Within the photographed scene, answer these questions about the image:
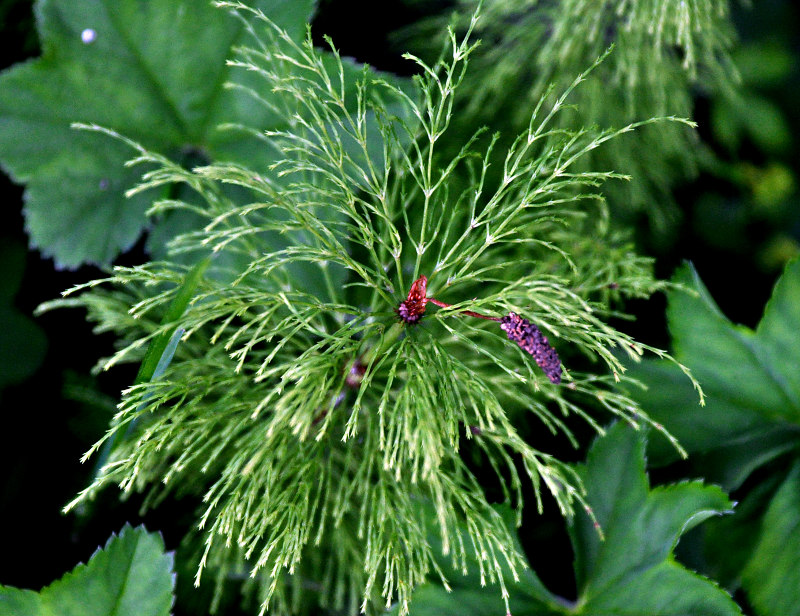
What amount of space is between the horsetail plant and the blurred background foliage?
15 centimetres

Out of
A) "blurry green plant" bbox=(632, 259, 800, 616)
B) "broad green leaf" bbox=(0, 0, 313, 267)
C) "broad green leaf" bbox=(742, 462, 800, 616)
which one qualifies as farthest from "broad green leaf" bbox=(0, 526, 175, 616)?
"broad green leaf" bbox=(742, 462, 800, 616)

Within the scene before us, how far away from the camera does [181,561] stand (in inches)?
46.1

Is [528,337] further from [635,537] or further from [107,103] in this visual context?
[107,103]

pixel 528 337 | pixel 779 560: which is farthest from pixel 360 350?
pixel 779 560

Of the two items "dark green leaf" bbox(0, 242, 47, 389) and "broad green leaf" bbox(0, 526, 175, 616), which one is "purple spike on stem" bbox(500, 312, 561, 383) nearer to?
"broad green leaf" bbox(0, 526, 175, 616)

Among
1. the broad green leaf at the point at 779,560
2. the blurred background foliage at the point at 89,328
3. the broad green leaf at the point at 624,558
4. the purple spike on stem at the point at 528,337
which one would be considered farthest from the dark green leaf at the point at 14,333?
the broad green leaf at the point at 779,560

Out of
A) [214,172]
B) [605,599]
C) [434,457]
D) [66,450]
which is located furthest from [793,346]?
[66,450]

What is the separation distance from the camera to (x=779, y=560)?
1053 mm

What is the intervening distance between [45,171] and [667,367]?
114 cm

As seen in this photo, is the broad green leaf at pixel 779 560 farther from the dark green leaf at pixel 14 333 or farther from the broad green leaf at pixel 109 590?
the dark green leaf at pixel 14 333

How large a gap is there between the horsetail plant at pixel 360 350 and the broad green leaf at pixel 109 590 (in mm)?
91

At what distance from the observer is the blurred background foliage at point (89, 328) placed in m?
1.20

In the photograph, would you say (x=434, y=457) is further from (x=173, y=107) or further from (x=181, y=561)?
(x=173, y=107)

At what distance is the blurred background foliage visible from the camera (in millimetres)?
1196
